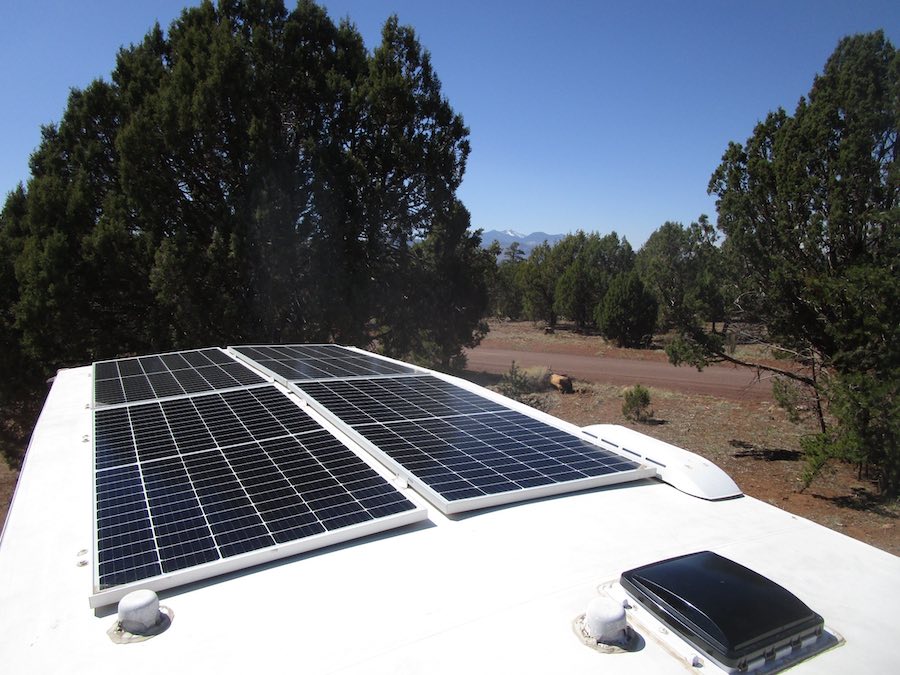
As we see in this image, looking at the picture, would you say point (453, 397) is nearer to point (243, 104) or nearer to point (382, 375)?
point (382, 375)

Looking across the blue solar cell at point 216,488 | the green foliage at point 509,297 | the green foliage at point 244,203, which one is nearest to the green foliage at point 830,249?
the green foliage at point 244,203

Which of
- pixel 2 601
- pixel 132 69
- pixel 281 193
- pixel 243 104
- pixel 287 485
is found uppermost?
pixel 132 69

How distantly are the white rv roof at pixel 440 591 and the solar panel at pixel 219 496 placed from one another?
15 cm

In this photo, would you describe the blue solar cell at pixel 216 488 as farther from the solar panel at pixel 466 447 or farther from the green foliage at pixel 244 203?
the green foliage at pixel 244 203

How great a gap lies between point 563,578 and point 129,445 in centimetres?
468

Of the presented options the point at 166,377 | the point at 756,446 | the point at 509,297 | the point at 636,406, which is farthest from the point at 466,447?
the point at 509,297

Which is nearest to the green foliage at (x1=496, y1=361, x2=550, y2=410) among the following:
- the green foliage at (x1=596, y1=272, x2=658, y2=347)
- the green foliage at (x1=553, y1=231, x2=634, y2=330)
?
the green foliage at (x1=596, y1=272, x2=658, y2=347)

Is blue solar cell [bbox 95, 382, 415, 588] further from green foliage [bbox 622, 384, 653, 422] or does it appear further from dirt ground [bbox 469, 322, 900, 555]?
green foliage [bbox 622, 384, 653, 422]

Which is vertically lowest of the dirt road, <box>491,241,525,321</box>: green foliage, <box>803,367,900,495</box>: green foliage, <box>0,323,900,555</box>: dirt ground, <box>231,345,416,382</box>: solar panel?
<box>0,323,900,555</box>: dirt ground

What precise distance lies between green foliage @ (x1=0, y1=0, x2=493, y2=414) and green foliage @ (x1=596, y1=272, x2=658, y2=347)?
20628 millimetres

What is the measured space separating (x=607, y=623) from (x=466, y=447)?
2961 millimetres

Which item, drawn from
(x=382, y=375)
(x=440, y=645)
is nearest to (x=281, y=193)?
(x=382, y=375)

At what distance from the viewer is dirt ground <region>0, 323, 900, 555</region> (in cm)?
1020

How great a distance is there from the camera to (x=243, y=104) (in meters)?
15.9
